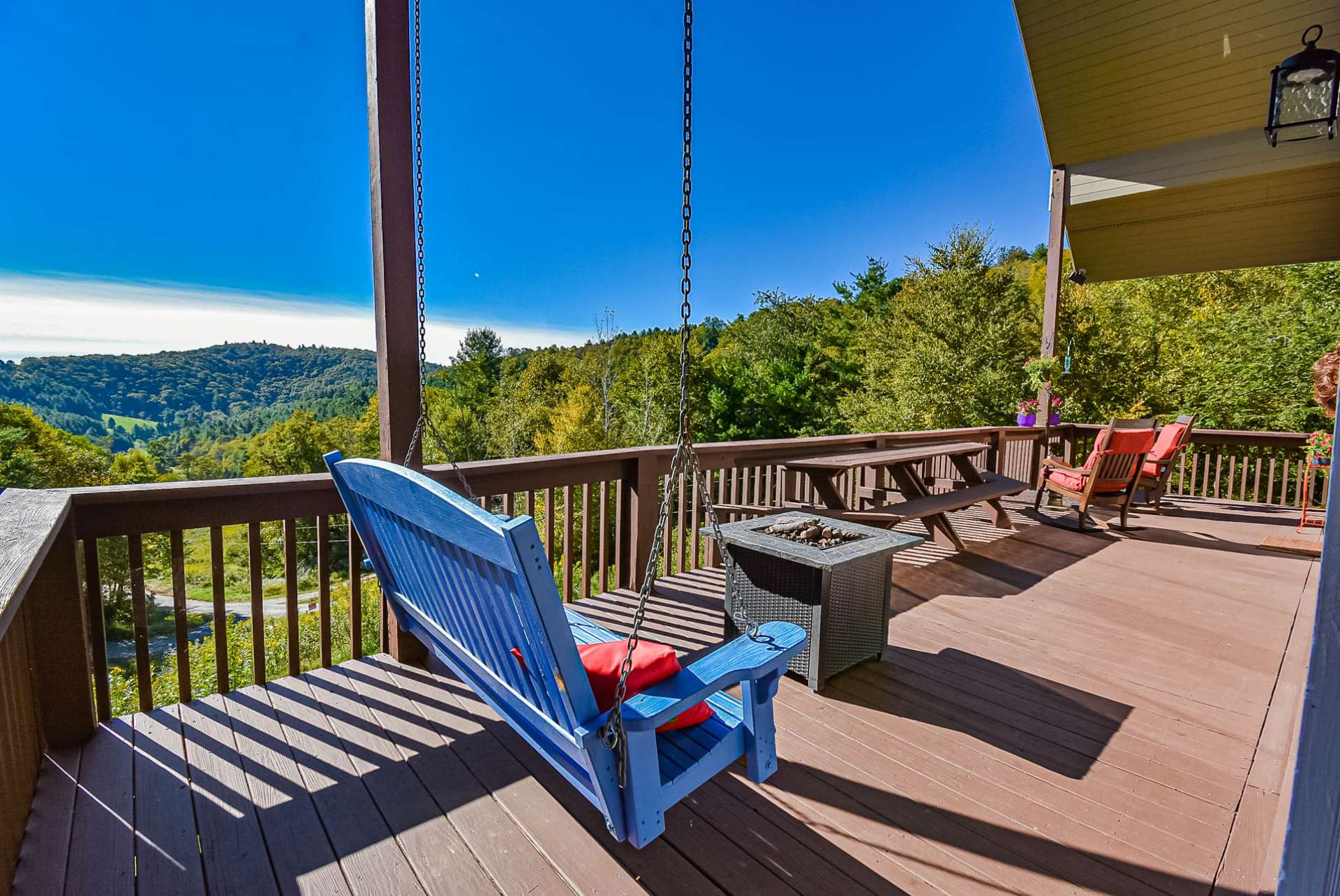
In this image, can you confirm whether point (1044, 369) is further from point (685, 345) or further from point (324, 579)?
point (324, 579)

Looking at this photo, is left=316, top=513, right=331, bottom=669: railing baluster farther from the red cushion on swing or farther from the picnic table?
the picnic table

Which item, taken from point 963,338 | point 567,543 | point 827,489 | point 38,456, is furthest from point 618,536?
point 38,456

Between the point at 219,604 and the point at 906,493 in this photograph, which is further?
the point at 906,493

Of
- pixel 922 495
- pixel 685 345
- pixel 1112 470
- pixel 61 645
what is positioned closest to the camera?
pixel 685 345

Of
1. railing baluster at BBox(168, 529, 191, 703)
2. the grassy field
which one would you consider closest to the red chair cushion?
railing baluster at BBox(168, 529, 191, 703)

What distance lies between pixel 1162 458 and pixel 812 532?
4.90 metres

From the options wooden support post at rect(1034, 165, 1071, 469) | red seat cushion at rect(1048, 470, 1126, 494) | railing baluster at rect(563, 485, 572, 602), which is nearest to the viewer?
railing baluster at rect(563, 485, 572, 602)

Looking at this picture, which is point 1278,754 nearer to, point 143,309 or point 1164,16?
point 1164,16

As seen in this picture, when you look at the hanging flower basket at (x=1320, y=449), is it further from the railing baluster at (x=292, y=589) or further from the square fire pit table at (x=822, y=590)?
the railing baluster at (x=292, y=589)

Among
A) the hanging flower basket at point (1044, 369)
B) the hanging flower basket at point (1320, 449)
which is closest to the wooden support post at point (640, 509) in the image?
the hanging flower basket at point (1320, 449)

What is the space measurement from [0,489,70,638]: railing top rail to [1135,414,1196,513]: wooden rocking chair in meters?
6.70

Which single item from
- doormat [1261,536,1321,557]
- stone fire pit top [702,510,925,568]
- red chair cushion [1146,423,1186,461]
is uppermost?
red chair cushion [1146,423,1186,461]

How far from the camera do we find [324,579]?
241cm

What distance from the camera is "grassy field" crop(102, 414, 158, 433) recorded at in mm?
30891
